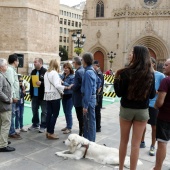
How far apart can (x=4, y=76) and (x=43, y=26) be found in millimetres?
11803

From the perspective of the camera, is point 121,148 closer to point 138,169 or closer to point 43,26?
point 138,169

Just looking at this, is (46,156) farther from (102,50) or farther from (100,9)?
(100,9)

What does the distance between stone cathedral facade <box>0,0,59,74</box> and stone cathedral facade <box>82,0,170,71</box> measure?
19.6 m

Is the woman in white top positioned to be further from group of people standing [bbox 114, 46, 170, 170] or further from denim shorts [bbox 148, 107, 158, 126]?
group of people standing [bbox 114, 46, 170, 170]

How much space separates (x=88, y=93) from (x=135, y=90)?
164 centimetres

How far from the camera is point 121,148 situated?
11.7 feet

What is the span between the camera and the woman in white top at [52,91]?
5.33 metres

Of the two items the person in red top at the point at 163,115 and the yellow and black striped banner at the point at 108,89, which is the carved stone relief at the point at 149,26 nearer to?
the yellow and black striped banner at the point at 108,89

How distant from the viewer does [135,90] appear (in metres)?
3.23

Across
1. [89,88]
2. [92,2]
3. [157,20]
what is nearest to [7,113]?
[89,88]

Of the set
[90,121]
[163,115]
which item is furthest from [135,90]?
[90,121]

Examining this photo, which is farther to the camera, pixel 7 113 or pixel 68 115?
pixel 68 115

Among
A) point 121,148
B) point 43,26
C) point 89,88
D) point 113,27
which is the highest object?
point 113,27

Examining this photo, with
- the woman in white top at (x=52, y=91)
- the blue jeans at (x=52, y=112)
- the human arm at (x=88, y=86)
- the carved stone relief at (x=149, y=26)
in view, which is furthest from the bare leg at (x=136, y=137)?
the carved stone relief at (x=149, y=26)
